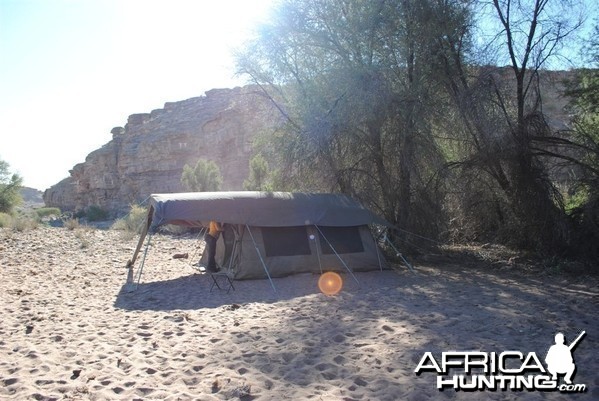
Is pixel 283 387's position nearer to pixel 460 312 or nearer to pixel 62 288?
pixel 460 312

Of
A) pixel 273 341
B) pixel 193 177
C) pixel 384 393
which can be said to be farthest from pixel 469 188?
pixel 193 177

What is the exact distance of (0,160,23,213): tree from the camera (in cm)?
3828

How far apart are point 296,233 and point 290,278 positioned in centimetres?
106

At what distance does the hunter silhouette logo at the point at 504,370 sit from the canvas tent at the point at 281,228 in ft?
19.0

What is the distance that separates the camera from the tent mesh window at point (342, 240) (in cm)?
1127

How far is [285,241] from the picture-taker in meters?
11.0

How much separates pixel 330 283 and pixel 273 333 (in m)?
4.23

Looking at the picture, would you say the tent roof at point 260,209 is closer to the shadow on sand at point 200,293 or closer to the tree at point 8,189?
the shadow on sand at point 200,293

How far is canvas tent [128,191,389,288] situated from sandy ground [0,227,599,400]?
0.52 meters

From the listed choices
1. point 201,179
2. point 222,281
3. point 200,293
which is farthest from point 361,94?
point 201,179

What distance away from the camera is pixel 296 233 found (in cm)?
1109

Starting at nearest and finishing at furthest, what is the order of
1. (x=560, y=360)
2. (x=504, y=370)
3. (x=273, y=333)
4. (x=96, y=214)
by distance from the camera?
(x=504, y=370), (x=560, y=360), (x=273, y=333), (x=96, y=214)

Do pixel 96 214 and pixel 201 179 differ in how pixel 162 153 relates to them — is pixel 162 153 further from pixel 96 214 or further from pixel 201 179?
pixel 201 179

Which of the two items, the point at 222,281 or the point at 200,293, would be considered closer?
the point at 200,293
